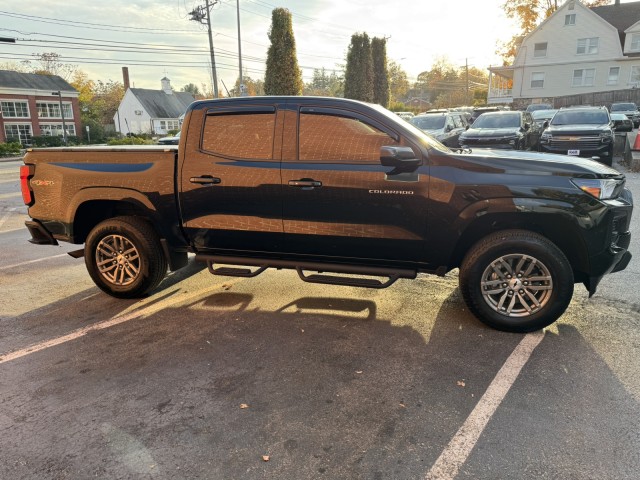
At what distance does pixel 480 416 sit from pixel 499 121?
1477 cm

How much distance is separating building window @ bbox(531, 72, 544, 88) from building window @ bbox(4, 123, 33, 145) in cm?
5359

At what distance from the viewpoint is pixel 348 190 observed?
3.99m

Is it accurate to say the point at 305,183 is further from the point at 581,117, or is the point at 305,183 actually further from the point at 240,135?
the point at 581,117

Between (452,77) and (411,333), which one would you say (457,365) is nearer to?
(411,333)

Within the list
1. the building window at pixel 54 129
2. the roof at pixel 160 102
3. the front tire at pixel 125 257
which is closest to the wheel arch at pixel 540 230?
the front tire at pixel 125 257

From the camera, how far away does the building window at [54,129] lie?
176 ft

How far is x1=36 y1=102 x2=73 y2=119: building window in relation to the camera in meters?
53.5

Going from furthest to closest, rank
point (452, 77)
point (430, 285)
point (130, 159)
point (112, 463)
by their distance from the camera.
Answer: point (452, 77)
point (430, 285)
point (130, 159)
point (112, 463)

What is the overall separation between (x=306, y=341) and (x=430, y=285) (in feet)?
6.60

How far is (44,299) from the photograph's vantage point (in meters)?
4.95

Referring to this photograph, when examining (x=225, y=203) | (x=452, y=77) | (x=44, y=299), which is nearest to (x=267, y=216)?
(x=225, y=203)

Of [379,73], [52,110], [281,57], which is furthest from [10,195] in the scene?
[52,110]

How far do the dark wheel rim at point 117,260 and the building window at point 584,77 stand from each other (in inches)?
1876

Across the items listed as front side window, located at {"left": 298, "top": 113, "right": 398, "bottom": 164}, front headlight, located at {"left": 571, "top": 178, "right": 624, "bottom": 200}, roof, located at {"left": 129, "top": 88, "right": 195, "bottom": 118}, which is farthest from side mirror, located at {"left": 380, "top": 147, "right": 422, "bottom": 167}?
roof, located at {"left": 129, "top": 88, "right": 195, "bottom": 118}
